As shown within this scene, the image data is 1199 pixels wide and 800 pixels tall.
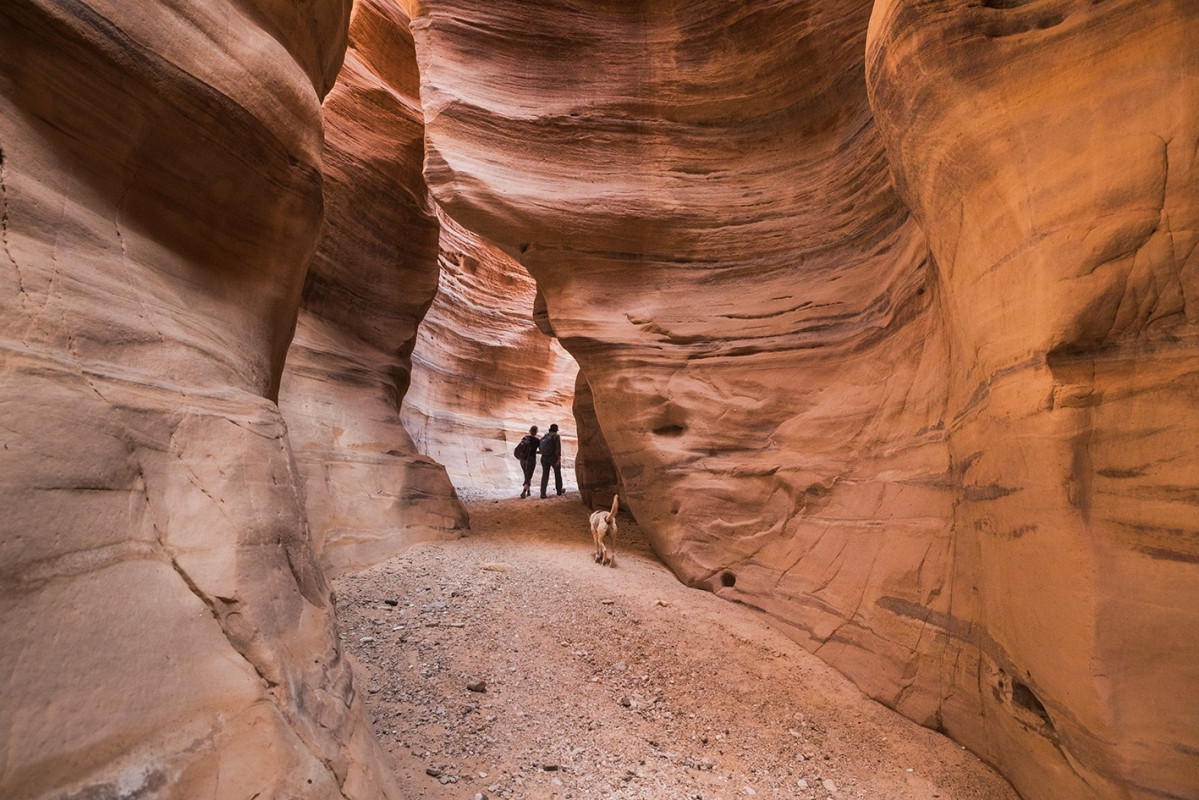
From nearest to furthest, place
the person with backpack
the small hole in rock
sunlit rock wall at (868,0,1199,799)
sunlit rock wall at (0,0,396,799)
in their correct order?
sunlit rock wall at (0,0,396,799)
sunlit rock wall at (868,0,1199,799)
the small hole in rock
the person with backpack

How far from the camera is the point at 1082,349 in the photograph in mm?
2561

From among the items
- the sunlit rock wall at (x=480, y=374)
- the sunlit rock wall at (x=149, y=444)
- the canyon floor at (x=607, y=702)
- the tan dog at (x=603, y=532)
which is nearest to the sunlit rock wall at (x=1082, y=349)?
the canyon floor at (x=607, y=702)

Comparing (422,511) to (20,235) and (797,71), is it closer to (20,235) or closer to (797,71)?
(20,235)

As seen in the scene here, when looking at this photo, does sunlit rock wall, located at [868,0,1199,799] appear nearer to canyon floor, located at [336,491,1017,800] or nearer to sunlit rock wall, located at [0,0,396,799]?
canyon floor, located at [336,491,1017,800]

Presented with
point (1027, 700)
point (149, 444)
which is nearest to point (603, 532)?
point (1027, 700)

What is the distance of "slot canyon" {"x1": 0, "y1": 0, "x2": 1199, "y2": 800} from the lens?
168 centimetres

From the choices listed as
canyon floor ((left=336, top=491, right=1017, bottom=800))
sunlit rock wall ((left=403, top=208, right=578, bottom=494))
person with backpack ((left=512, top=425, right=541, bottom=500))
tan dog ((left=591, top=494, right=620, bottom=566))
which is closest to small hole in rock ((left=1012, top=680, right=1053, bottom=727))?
canyon floor ((left=336, top=491, right=1017, bottom=800))

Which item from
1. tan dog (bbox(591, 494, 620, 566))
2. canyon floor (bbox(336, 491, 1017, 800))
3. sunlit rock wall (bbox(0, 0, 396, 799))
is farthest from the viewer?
tan dog (bbox(591, 494, 620, 566))

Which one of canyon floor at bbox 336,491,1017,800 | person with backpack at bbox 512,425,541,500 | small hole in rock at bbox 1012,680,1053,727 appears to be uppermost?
person with backpack at bbox 512,425,541,500

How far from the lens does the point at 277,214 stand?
11.0 feet

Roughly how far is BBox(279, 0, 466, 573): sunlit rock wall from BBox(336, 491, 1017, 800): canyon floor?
53.2 inches

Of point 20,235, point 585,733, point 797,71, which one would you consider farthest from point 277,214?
point 797,71

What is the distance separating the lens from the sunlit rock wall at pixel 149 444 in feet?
4.83

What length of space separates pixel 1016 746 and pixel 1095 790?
55 cm
